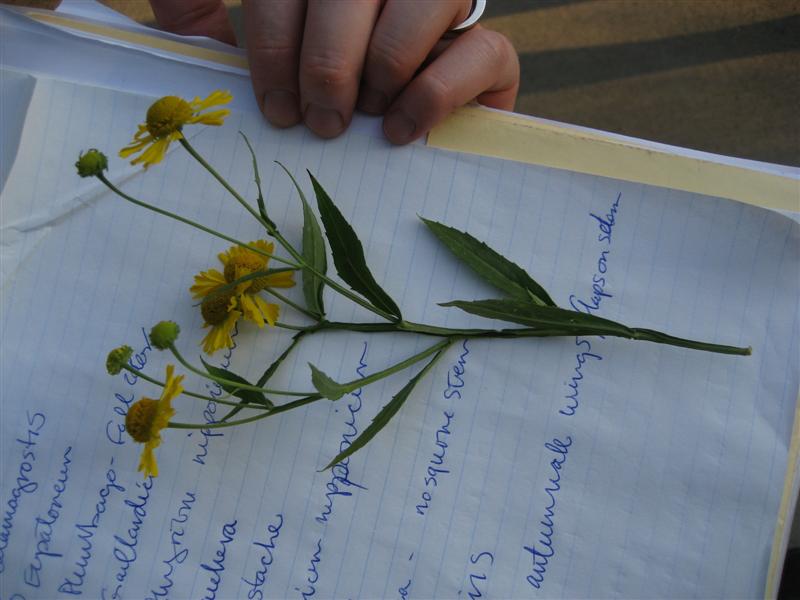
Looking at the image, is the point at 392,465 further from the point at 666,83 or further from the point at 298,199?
the point at 666,83

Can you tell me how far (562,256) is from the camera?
0.47 metres

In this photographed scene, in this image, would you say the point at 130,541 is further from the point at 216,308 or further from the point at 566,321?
the point at 566,321

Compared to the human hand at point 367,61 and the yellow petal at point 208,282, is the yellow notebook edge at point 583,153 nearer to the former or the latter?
→ the human hand at point 367,61

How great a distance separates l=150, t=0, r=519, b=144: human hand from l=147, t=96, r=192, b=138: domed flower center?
0.07m

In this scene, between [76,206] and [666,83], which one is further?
[666,83]

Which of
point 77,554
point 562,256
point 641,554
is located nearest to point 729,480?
point 641,554

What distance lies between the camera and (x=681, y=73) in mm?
787

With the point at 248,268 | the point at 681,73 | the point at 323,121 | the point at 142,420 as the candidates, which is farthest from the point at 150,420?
the point at 681,73

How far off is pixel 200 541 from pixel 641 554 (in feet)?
0.94

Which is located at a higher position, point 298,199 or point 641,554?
point 298,199

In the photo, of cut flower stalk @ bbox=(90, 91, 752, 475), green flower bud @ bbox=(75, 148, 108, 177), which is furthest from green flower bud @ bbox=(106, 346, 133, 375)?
green flower bud @ bbox=(75, 148, 108, 177)

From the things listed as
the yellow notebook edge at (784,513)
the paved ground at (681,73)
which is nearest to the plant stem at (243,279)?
the yellow notebook edge at (784,513)

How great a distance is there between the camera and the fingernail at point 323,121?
47 cm

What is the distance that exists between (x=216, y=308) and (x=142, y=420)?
0.08 meters
